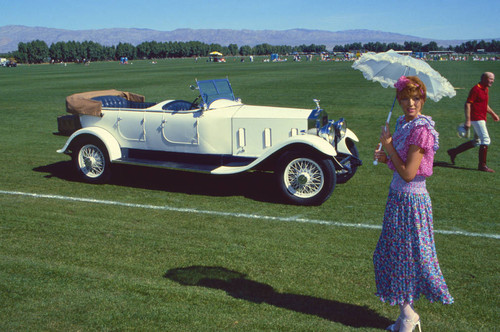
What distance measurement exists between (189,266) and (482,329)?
2.76 metres

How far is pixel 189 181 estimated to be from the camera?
830 cm

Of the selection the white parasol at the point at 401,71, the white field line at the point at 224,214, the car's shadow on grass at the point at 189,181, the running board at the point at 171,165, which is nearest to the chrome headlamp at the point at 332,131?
the car's shadow on grass at the point at 189,181

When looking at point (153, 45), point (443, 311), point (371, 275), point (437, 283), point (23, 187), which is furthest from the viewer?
point (153, 45)

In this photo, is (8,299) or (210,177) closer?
(8,299)

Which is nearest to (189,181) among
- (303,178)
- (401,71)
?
(303,178)

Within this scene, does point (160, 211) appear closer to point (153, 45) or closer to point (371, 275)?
point (371, 275)

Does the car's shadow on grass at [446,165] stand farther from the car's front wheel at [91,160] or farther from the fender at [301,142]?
the car's front wheel at [91,160]

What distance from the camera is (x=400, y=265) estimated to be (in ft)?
11.2

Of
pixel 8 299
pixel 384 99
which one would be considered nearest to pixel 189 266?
pixel 8 299

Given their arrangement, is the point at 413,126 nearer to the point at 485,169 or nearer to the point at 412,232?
the point at 412,232

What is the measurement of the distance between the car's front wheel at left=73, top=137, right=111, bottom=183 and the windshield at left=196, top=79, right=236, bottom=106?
2035 millimetres

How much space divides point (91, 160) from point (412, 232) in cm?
615

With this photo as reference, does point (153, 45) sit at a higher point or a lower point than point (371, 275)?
higher

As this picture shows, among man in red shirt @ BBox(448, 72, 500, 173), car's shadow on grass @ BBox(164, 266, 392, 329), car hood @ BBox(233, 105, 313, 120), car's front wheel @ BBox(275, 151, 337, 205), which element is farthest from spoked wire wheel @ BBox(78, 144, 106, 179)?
man in red shirt @ BBox(448, 72, 500, 173)
